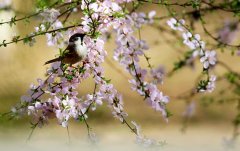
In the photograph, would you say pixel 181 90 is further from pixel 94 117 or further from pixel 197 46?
pixel 197 46

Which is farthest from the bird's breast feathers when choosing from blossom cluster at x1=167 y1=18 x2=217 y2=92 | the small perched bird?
blossom cluster at x1=167 y1=18 x2=217 y2=92

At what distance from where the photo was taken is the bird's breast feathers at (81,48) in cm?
218

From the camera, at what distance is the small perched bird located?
2184 millimetres

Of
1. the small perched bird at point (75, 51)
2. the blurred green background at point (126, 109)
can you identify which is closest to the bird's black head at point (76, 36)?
the small perched bird at point (75, 51)

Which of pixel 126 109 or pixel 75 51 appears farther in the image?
pixel 126 109

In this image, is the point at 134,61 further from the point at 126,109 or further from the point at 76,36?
the point at 126,109

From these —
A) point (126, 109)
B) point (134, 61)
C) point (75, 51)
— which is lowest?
point (75, 51)

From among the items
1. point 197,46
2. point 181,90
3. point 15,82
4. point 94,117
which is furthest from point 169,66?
point 197,46

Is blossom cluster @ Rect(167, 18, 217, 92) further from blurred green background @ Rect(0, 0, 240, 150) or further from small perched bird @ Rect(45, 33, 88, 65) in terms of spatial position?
blurred green background @ Rect(0, 0, 240, 150)

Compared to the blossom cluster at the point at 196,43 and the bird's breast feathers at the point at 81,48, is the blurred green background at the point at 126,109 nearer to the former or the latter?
the blossom cluster at the point at 196,43

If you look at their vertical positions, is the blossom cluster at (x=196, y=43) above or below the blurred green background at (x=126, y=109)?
below

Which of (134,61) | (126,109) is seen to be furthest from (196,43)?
(126,109)

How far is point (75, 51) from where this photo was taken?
2.19 m

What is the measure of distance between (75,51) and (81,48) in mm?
22
